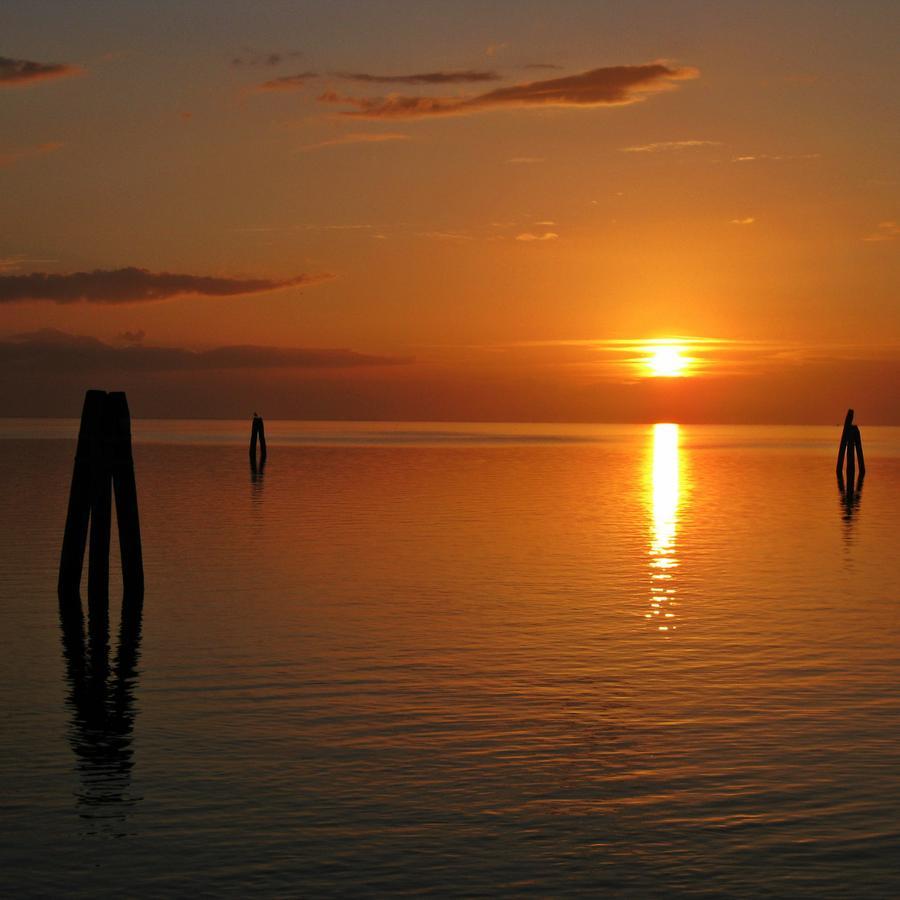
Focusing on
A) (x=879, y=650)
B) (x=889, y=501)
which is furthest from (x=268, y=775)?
(x=889, y=501)

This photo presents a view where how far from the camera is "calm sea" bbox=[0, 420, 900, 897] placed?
10.8 m

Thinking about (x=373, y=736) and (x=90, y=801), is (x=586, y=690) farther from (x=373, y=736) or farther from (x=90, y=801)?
(x=90, y=801)

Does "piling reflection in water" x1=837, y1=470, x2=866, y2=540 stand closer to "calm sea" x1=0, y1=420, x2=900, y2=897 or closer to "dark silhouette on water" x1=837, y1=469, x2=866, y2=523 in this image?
"dark silhouette on water" x1=837, y1=469, x2=866, y2=523

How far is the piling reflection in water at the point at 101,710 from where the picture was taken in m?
12.4

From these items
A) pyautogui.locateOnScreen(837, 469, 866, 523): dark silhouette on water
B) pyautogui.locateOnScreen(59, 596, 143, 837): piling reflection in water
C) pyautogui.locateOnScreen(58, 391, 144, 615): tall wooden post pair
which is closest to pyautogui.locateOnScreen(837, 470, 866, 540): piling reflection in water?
pyautogui.locateOnScreen(837, 469, 866, 523): dark silhouette on water

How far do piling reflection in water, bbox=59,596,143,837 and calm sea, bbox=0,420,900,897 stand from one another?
0.18 ft

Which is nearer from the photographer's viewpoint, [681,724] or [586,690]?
[681,724]

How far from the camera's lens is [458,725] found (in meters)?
15.5

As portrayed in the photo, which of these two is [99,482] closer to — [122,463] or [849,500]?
[122,463]

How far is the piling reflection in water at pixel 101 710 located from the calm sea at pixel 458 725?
56mm

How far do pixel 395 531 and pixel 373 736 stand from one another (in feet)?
85.6

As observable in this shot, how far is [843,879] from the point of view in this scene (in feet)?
34.4

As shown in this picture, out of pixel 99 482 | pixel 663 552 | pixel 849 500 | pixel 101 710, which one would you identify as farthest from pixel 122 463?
pixel 849 500

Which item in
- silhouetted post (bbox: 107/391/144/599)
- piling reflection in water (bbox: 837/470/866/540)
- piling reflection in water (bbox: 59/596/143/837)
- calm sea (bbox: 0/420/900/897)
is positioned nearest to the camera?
calm sea (bbox: 0/420/900/897)
